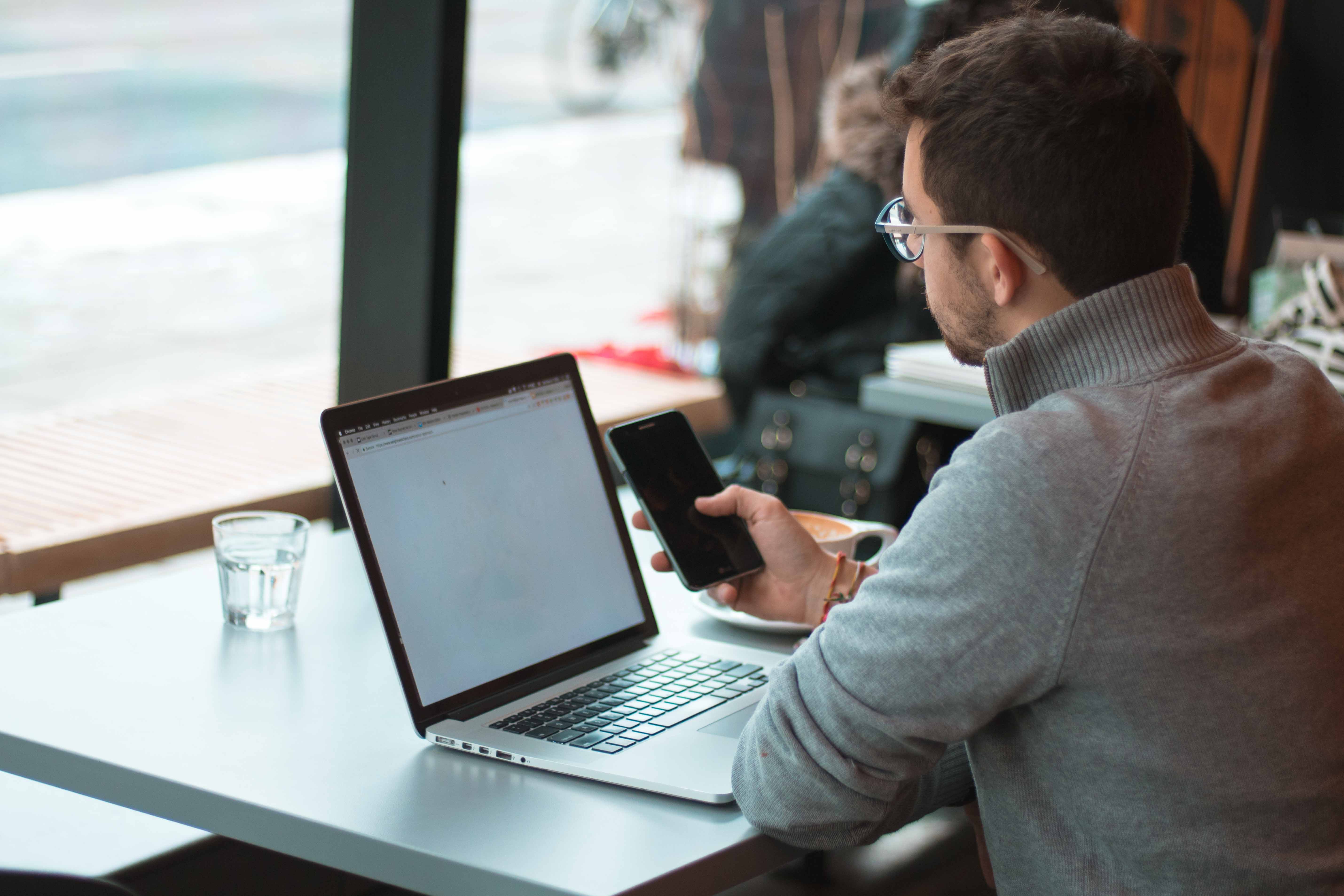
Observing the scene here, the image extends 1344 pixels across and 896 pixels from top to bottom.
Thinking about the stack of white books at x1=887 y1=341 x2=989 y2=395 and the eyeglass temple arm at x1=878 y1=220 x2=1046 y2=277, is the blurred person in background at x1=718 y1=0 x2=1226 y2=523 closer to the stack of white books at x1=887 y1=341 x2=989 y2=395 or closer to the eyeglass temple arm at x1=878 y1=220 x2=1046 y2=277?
the stack of white books at x1=887 y1=341 x2=989 y2=395

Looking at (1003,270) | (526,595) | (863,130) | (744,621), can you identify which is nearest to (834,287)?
(863,130)

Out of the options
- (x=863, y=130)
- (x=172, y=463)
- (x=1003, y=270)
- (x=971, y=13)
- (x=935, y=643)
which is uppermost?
(x=971, y=13)

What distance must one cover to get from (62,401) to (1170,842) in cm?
392

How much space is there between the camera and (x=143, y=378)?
14.5 ft

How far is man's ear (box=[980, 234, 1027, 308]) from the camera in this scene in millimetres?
1096

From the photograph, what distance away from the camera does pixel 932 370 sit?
2553 millimetres

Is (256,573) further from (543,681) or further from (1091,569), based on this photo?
(1091,569)

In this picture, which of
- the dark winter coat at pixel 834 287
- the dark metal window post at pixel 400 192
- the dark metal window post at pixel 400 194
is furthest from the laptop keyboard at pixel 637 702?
the dark winter coat at pixel 834 287

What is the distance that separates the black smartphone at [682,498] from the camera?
142cm

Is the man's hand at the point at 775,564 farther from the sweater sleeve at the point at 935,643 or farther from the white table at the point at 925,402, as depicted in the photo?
the white table at the point at 925,402

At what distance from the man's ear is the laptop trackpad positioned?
40cm

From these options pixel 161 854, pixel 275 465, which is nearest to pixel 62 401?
pixel 275 465

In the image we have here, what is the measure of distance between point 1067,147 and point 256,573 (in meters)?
0.92

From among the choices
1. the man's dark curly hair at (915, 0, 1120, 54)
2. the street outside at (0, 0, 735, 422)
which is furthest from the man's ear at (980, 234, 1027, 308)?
the street outside at (0, 0, 735, 422)
